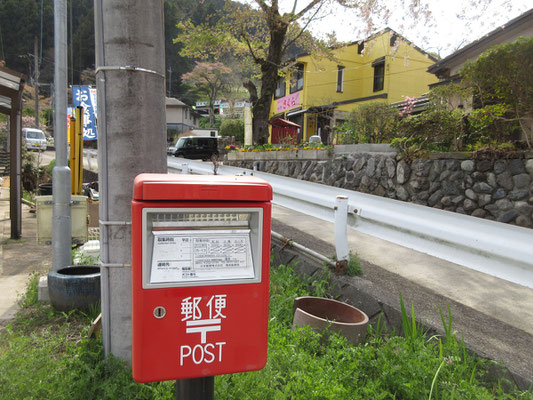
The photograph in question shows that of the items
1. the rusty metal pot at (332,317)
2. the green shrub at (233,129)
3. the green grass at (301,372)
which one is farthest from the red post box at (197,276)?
the green shrub at (233,129)

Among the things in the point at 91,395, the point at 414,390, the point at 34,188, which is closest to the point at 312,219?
the point at 414,390

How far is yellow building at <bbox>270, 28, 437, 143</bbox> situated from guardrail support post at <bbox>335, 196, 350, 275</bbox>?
54.8ft

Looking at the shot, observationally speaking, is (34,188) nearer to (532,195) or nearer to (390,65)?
(532,195)

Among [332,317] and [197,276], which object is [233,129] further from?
[197,276]

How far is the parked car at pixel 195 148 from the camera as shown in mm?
22172

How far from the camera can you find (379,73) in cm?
2095

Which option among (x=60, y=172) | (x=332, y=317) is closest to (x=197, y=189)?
(x=332, y=317)

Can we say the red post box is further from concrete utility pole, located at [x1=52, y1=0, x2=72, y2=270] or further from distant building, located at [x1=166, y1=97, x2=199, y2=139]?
distant building, located at [x1=166, y1=97, x2=199, y2=139]

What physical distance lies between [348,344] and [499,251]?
45.3 inches

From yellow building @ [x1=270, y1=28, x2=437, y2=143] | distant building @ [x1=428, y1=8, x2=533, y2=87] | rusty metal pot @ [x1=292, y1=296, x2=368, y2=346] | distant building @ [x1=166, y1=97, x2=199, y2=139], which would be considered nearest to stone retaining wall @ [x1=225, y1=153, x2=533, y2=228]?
distant building @ [x1=428, y1=8, x2=533, y2=87]

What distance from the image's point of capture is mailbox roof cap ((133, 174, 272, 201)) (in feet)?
4.14

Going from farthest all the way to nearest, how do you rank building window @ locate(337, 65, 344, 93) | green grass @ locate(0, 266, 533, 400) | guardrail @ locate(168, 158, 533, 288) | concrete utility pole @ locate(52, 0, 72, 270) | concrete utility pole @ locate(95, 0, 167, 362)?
building window @ locate(337, 65, 344, 93) < concrete utility pole @ locate(52, 0, 72, 270) < guardrail @ locate(168, 158, 533, 288) < concrete utility pole @ locate(95, 0, 167, 362) < green grass @ locate(0, 266, 533, 400)

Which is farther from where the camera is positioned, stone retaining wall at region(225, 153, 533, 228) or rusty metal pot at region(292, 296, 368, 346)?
stone retaining wall at region(225, 153, 533, 228)

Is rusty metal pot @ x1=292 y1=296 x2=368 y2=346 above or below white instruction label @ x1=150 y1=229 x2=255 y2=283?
below
